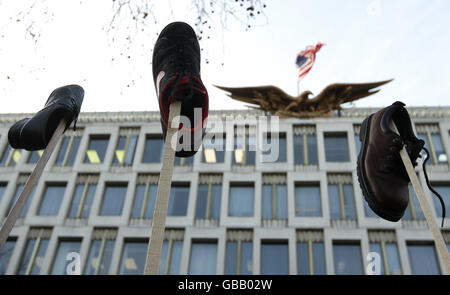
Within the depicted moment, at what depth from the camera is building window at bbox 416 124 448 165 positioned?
730 inches

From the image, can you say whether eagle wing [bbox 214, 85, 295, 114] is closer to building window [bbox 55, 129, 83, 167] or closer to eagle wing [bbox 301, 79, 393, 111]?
eagle wing [bbox 301, 79, 393, 111]

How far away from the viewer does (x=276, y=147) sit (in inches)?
781

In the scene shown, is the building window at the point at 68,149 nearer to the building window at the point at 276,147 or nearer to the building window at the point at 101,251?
the building window at the point at 101,251

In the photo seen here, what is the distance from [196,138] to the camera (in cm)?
242

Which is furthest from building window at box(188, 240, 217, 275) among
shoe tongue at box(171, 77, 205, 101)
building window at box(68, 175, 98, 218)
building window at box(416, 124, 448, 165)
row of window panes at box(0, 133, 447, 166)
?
shoe tongue at box(171, 77, 205, 101)

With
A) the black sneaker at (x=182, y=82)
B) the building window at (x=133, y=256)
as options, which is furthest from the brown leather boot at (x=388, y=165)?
the building window at (x=133, y=256)

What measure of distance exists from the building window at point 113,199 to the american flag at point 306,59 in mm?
11608

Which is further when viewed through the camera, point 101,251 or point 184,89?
point 101,251

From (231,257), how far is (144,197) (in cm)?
513

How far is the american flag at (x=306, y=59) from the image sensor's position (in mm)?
22422

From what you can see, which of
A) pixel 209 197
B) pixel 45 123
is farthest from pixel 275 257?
pixel 45 123

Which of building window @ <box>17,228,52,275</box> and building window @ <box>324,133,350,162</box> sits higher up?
building window @ <box>324,133,350,162</box>

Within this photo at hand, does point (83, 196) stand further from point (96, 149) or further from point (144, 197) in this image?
point (144, 197)

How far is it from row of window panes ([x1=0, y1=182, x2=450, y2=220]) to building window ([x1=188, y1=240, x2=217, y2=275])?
1.26 metres
